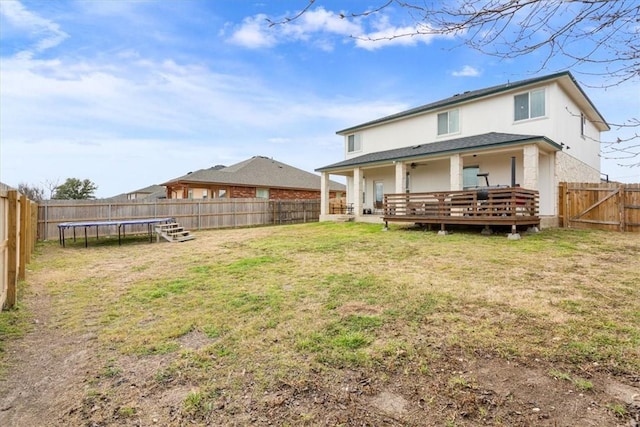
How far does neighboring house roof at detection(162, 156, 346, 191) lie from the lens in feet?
79.1

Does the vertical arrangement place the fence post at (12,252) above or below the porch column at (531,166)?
below

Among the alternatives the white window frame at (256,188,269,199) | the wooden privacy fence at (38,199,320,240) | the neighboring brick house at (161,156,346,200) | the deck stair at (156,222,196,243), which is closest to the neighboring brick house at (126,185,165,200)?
the neighboring brick house at (161,156,346,200)

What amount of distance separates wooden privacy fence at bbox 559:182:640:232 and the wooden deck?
2.85 m

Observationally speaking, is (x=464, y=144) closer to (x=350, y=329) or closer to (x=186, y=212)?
(x=350, y=329)

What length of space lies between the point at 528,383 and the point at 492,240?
8279mm

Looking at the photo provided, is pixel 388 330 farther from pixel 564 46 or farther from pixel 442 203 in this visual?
pixel 442 203

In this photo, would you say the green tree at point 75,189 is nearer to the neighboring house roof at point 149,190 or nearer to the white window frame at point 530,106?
the neighboring house roof at point 149,190

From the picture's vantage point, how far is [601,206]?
1241 cm

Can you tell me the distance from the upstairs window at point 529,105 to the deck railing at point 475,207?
12.3ft

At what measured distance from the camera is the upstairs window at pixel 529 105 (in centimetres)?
1277

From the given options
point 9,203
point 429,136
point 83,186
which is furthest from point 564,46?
point 83,186

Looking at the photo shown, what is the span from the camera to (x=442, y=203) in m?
12.0

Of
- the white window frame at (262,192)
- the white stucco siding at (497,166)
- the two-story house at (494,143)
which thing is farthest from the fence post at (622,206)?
the white window frame at (262,192)

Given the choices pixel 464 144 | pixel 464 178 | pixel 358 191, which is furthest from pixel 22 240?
pixel 464 178
